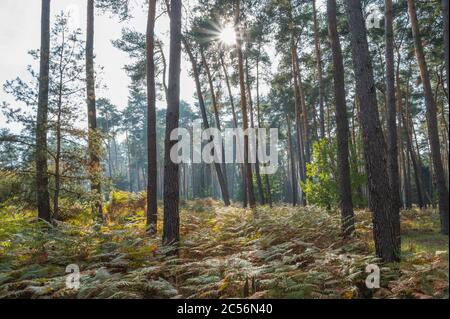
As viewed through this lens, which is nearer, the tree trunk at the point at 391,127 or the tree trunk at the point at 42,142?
the tree trunk at the point at 42,142

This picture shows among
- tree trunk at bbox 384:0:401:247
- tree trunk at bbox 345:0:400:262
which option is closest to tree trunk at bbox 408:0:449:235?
tree trunk at bbox 384:0:401:247

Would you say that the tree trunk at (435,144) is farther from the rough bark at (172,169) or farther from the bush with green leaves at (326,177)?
the rough bark at (172,169)

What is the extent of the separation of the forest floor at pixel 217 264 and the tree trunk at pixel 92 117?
123cm

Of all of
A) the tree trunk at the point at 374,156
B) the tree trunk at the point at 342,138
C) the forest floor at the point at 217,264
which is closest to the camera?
the forest floor at the point at 217,264

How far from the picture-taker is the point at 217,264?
593cm

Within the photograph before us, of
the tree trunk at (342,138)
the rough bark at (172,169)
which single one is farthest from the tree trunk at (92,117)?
the tree trunk at (342,138)

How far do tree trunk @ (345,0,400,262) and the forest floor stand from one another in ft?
1.13

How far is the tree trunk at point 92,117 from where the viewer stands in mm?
10164

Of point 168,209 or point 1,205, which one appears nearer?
point 168,209

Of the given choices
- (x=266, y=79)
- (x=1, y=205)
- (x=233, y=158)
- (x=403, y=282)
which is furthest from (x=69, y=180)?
(x=233, y=158)

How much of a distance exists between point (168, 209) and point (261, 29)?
13871 millimetres

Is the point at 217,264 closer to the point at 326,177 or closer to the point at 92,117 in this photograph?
the point at 92,117
